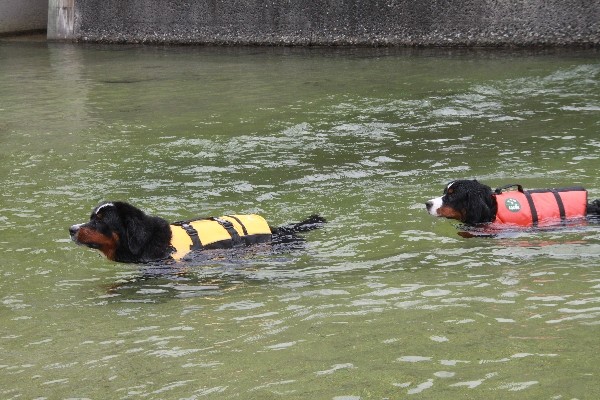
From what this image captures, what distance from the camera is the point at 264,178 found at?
12.0 meters

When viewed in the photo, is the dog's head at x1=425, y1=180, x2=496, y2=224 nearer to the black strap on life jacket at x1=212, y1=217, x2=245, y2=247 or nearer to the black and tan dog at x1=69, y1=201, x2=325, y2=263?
the black and tan dog at x1=69, y1=201, x2=325, y2=263

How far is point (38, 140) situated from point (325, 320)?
8.79 meters

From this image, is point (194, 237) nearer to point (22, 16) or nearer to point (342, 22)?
point (342, 22)

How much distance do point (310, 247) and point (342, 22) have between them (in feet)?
51.6

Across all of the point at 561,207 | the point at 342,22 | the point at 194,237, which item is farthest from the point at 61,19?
the point at 561,207

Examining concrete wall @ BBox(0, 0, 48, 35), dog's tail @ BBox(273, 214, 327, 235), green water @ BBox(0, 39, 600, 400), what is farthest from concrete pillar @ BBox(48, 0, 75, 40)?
dog's tail @ BBox(273, 214, 327, 235)

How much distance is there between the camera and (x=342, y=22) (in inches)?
950

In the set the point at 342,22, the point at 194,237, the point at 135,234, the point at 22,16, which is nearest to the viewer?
the point at 135,234

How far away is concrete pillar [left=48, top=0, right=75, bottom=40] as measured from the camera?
27688 mm

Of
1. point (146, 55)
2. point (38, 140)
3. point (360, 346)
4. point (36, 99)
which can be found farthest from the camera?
point (146, 55)

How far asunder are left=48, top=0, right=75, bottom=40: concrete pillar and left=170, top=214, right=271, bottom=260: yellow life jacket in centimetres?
1991

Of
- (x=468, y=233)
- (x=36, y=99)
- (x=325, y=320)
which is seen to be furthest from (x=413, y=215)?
(x=36, y=99)

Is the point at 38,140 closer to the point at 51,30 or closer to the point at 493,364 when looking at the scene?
the point at 493,364

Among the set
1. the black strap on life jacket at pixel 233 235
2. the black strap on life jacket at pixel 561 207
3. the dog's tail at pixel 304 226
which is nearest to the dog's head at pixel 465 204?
the black strap on life jacket at pixel 561 207
